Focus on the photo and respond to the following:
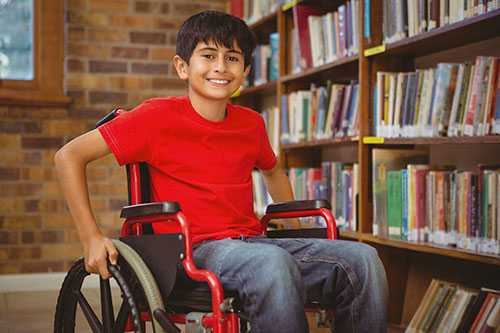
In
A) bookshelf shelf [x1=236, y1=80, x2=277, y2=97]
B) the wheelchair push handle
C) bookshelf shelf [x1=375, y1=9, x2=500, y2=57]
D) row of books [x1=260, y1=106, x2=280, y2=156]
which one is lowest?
the wheelchair push handle

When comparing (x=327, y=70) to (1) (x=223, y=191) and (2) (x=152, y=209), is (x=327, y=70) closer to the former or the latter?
(1) (x=223, y=191)

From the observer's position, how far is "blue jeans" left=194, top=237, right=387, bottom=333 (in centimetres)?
159

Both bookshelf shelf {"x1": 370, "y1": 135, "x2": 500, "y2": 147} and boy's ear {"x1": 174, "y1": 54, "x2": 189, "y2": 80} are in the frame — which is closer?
boy's ear {"x1": 174, "y1": 54, "x2": 189, "y2": 80}

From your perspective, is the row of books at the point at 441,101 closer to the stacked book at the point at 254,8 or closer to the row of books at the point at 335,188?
the row of books at the point at 335,188

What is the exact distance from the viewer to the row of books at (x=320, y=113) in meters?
3.29

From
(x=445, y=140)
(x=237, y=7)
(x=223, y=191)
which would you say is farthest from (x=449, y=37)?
(x=237, y=7)

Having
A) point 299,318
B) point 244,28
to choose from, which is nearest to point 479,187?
point 244,28

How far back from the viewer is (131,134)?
187cm

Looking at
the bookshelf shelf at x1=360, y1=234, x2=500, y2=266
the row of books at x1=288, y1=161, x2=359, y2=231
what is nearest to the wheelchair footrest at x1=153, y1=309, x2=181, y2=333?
the bookshelf shelf at x1=360, y1=234, x2=500, y2=266

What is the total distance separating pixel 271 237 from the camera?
2113 mm

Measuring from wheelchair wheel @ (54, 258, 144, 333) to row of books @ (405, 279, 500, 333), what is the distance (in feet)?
4.14

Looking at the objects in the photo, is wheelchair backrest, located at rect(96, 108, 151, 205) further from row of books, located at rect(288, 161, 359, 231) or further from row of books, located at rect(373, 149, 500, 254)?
row of books, located at rect(288, 161, 359, 231)

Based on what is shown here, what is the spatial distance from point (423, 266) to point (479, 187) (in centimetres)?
72

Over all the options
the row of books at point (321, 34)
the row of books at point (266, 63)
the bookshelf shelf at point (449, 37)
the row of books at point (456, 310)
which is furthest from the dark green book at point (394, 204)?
the row of books at point (266, 63)
